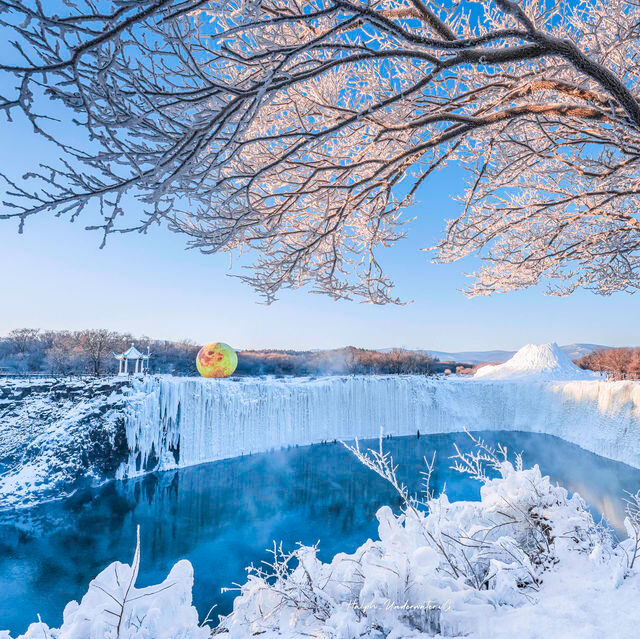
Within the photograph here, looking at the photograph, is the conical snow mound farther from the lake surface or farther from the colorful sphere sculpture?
the colorful sphere sculpture

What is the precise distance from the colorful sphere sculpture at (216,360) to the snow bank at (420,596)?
1051 centimetres

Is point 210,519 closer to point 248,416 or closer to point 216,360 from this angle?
point 248,416

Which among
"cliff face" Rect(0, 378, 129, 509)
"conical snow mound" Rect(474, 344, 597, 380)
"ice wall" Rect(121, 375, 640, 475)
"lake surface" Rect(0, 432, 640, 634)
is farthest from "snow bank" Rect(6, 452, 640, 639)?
"conical snow mound" Rect(474, 344, 597, 380)

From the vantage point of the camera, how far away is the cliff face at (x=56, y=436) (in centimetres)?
756

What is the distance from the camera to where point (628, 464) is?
419 inches

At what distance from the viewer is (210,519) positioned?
258 inches

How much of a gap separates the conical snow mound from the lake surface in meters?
8.90

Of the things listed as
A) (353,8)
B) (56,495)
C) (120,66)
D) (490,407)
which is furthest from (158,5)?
(490,407)

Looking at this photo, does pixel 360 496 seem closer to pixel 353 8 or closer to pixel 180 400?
pixel 180 400

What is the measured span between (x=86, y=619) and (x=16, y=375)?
1015cm

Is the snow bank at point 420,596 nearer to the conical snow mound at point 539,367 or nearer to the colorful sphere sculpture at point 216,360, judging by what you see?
the colorful sphere sculpture at point 216,360

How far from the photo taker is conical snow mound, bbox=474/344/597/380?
63.3ft

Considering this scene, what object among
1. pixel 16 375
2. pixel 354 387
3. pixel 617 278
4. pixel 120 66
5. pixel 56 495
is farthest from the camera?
pixel 354 387

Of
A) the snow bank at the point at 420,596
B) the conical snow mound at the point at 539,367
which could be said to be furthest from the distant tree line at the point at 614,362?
the snow bank at the point at 420,596
